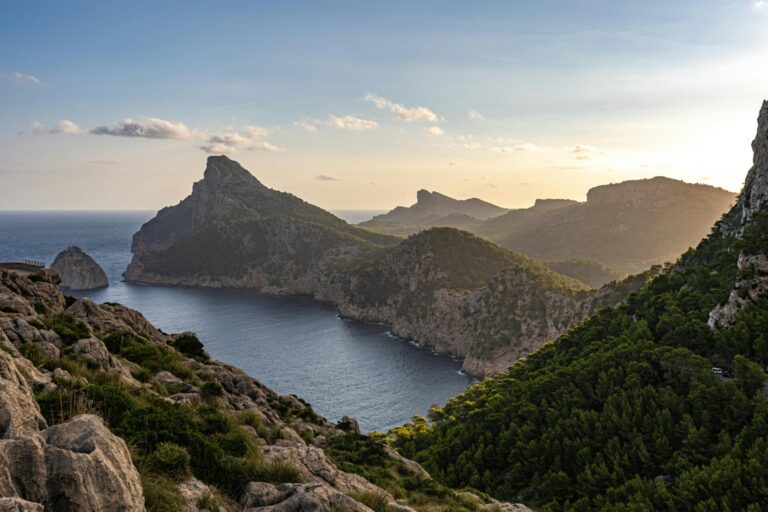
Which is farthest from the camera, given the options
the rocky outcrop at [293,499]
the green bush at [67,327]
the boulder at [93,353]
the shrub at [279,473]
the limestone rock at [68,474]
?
the green bush at [67,327]

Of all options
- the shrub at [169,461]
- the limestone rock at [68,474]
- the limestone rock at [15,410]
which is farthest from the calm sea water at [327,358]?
the limestone rock at [68,474]

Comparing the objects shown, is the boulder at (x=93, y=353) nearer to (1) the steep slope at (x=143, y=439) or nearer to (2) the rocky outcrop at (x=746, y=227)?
(1) the steep slope at (x=143, y=439)

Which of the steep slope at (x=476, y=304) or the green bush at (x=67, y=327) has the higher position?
the green bush at (x=67, y=327)

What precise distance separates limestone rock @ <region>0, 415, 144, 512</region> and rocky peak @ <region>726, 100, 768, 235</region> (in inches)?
2792

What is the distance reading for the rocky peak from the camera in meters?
61.4

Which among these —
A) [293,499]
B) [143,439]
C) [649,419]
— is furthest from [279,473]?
[649,419]

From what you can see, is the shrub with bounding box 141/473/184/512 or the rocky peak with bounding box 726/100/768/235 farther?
the rocky peak with bounding box 726/100/768/235

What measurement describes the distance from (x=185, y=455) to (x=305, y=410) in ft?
81.2

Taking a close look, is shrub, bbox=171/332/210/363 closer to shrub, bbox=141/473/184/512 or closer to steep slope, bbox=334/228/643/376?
shrub, bbox=141/473/184/512

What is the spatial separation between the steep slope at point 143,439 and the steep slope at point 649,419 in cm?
1344

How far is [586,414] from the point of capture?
142 ft

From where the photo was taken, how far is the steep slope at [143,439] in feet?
32.1

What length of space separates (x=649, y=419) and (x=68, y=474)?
139 ft

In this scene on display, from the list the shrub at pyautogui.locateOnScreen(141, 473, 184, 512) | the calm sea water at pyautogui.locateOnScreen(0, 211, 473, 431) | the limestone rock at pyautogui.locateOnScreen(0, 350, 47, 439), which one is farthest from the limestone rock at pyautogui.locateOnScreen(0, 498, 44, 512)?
the calm sea water at pyautogui.locateOnScreen(0, 211, 473, 431)
